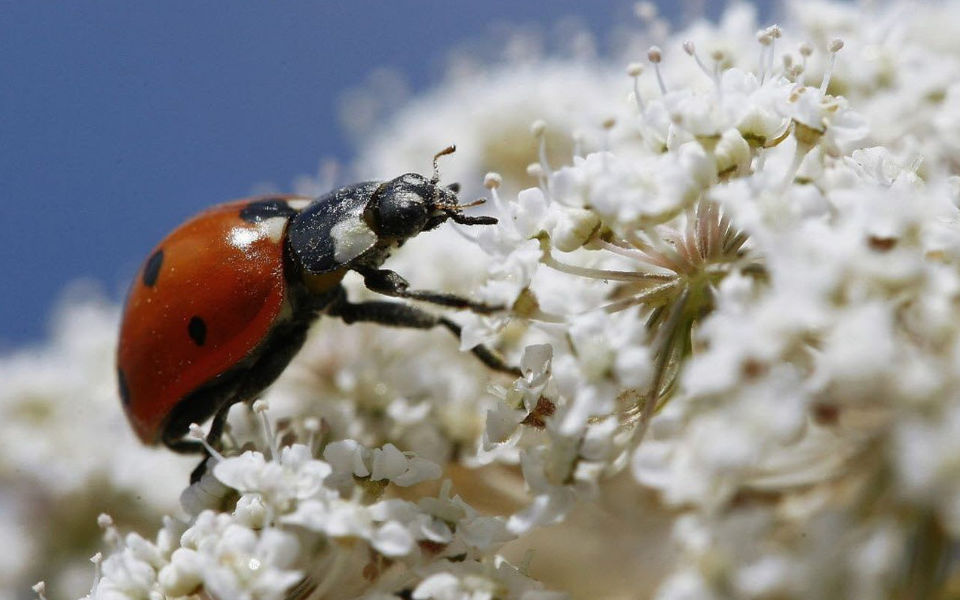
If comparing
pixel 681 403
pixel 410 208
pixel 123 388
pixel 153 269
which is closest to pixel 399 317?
pixel 410 208

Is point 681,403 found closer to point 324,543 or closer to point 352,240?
point 324,543

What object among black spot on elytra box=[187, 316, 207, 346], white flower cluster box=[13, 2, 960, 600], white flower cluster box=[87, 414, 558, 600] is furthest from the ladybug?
white flower cluster box=[87, 414, 558, 600]

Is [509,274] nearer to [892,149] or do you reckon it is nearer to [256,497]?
[256,497]

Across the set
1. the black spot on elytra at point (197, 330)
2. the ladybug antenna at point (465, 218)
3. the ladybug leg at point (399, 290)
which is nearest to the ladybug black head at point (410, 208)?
the ladybug antenna at point (465, 218)

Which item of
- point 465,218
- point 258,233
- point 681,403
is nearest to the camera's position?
point 681,403

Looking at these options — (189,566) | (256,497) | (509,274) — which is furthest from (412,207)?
(189,566)

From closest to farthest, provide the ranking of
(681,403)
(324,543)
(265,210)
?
(681,403), (324,543), (265,210)

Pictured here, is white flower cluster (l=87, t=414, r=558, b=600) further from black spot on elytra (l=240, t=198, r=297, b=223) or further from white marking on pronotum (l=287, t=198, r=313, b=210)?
white marking on pronotum (l=287, t=198, r=313, b=210)

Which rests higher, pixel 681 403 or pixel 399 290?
pixel 399 290
